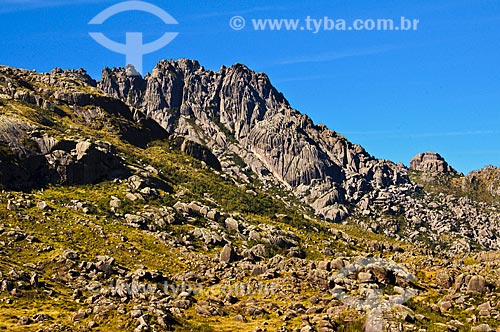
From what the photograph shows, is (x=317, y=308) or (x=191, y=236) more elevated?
(x=191, y=236)

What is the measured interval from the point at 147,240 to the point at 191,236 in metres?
16.3

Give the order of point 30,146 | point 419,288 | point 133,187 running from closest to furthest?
point 419,288 → point 30,146 → point 133,187

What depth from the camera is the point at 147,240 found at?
449 ft

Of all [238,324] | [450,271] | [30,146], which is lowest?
[238,324]

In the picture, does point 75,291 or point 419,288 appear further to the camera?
point 75,291

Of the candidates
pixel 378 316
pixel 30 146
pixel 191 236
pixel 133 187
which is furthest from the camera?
pixel 133 187

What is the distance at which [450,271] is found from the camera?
85000 millimetres

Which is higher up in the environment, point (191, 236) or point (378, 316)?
point (191, 236)

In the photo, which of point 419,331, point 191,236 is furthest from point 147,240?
point 419,331

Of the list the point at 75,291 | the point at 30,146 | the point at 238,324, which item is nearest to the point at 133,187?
the point at 30,146

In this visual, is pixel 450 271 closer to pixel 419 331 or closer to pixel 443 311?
pixel 443 311

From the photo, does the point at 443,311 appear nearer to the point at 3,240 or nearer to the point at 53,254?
the point at 53,254

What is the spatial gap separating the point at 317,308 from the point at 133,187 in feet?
373

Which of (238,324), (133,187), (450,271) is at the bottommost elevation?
(238,324)
